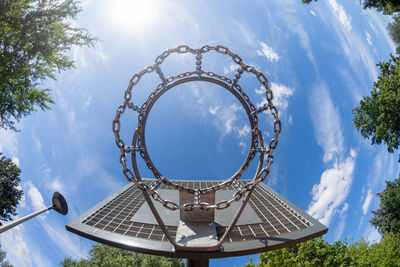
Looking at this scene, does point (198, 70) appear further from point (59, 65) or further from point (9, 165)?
point (9, 165)

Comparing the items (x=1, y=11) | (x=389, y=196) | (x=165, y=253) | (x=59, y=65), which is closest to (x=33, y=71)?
(x=59, y=65)

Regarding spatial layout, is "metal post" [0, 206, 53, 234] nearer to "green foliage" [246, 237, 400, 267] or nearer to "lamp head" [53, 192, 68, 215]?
"lamp head" [53, 192, 68, 215]

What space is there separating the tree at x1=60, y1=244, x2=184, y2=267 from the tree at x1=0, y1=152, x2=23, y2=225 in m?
7.74

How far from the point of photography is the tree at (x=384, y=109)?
1255 cm

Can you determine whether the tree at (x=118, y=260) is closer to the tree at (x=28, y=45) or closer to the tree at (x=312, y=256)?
the tree at (x=312, y=256)

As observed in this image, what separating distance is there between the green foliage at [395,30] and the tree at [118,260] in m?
25.7

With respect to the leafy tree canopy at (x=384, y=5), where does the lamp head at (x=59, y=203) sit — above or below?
below

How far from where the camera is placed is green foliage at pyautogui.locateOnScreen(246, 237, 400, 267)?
1170 cm

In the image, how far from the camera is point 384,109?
12805 mm

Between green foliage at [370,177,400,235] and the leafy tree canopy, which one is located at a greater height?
the leafy tree canopy

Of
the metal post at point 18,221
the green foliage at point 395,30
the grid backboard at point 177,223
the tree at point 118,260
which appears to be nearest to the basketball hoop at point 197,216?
the grid backboard at point 177,223

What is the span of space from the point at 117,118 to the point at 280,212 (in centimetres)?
772

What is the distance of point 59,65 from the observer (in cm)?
1098

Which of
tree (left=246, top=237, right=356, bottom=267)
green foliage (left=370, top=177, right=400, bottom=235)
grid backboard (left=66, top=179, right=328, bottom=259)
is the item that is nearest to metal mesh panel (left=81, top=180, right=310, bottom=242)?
grid backboard (left=66, top=179, right=328, bottom=259)
